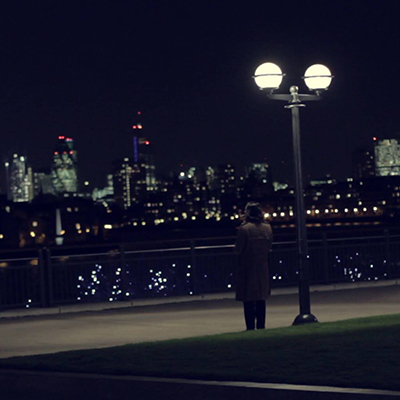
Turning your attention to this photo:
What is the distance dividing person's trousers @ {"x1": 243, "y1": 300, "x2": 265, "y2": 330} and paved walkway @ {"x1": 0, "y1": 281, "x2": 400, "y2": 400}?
79 centimetres

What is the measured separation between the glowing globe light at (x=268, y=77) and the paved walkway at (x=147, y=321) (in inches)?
144

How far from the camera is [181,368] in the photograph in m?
11.4

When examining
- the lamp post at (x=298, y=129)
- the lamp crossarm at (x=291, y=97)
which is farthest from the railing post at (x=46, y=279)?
the lamp crossarm at (x=291, y=97)

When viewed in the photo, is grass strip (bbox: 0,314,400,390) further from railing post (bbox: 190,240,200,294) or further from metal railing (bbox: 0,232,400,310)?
railing post (bbox: 190,240,200,294)

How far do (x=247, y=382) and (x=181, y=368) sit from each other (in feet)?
3.61

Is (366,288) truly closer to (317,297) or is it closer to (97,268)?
(317,297)

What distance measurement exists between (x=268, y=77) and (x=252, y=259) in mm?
3062

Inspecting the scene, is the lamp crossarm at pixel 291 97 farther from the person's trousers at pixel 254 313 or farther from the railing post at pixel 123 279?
the railing post at pixel 123 279

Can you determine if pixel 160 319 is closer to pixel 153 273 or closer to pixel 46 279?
pixel 46 279

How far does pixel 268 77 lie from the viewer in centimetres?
1719

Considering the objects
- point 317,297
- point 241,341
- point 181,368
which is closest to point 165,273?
point 317,297

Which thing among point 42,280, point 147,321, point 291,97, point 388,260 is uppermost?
point 291,97

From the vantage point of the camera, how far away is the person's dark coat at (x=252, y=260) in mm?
15695

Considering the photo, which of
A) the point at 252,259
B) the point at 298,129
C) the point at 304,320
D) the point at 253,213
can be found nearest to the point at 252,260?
the point at 252,259
